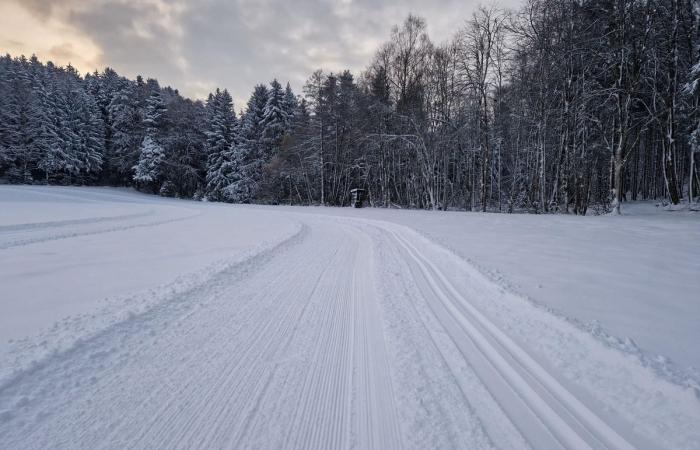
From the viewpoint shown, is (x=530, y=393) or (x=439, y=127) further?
(x=439, y=127)

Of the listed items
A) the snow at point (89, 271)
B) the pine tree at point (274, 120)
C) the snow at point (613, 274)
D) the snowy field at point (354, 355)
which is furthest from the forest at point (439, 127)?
the snow at point (89, 271)

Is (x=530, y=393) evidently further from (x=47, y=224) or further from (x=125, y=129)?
(x=125, y=129)

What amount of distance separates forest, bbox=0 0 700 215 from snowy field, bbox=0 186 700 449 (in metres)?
13.8

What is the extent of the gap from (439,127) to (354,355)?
72.0 feet

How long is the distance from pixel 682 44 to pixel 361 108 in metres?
19.9

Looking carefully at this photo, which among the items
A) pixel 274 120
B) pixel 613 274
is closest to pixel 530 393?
pixel 613 274

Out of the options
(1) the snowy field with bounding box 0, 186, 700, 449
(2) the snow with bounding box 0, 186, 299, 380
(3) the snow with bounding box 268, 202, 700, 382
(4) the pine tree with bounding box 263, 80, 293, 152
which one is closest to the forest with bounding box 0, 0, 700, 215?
(4) the pine tree with bounding box 263, 80, 293, 152

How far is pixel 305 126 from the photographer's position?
31547mm

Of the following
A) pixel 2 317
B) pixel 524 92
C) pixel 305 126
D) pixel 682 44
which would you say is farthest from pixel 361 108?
pixel 2 317

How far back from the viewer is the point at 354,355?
9.34ft

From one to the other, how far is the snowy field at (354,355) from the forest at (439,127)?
13.8 m

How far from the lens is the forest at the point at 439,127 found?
1542cm

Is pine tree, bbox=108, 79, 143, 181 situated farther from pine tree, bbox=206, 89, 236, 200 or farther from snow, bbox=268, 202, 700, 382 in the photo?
snow, bbox=268, 202, 700, 382

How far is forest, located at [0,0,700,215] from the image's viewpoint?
50.6 feet
